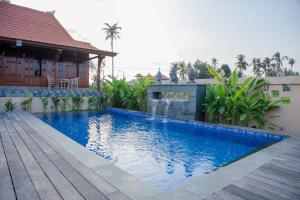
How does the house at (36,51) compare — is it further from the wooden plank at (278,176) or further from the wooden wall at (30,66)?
the wooden plank at (278,176)

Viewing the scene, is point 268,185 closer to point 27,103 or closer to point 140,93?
point 140,93

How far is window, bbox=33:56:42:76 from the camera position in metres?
12.4

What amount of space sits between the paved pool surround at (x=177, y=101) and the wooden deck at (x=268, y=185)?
15.3 feet

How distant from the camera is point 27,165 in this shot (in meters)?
2.76

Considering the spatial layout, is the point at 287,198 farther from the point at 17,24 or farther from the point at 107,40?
the point at 107,40

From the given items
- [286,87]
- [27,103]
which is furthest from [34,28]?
[286,87]

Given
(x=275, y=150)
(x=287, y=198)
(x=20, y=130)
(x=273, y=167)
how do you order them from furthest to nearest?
(x=20, y=130)
(x=275, y=150)
(x=273, y=167)
(x=287, y=198)

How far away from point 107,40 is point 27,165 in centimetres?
3648

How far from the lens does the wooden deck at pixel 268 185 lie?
212 cm

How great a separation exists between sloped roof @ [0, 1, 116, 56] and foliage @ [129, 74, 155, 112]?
3167mm

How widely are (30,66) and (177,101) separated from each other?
9.16 m

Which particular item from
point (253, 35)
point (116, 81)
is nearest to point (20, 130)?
point (116, 81)

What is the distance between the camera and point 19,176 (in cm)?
240

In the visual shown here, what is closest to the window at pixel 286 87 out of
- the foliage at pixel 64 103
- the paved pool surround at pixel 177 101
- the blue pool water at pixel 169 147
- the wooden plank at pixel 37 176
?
the blue pool water at pixel 169 147
